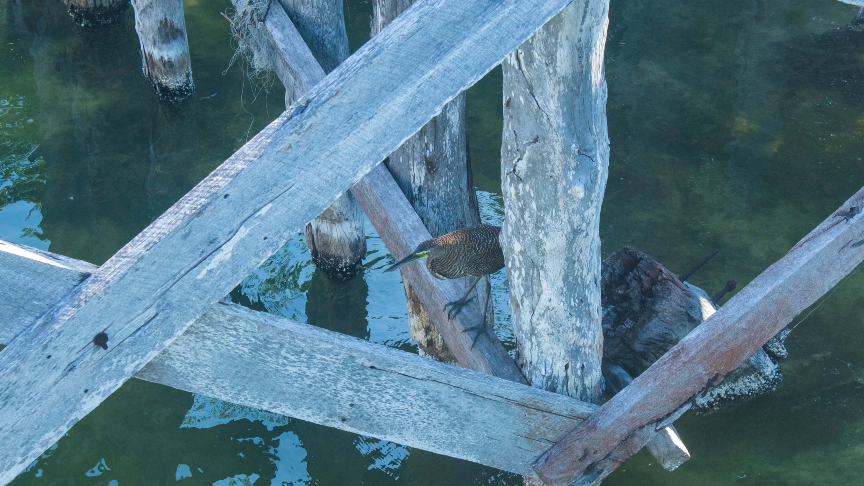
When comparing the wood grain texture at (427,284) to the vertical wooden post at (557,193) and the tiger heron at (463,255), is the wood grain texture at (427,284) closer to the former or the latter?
the tiger heron at (463,255)

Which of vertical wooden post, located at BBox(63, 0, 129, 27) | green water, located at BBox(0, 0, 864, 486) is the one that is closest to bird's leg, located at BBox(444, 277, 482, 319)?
green water, located at BBox(0, 0, 864, 486)

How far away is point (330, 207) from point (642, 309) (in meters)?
2.42

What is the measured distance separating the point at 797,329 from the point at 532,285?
3.45 metres

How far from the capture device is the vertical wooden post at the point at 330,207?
4957mm

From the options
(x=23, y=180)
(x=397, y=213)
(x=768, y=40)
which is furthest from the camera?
(x=768, y=40)

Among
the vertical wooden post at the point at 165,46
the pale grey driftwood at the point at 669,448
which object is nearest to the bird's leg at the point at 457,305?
the pale grey driftwood at the point at 669,448

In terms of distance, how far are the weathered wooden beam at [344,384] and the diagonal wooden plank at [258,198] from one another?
15cm

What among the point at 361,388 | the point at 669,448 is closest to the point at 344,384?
the point at 361,388

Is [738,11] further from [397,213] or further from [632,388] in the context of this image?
[632,388]

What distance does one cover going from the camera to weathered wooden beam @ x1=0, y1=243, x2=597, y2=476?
76.0 inches

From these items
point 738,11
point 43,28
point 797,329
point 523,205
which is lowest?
point 797,329

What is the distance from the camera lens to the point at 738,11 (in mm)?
9484

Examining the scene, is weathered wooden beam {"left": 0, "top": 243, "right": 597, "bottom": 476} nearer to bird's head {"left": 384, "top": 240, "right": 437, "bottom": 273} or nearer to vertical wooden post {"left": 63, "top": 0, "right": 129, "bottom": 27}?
bird's head {"left": 384, "top": 240, "right": 437, "bottom": 273}

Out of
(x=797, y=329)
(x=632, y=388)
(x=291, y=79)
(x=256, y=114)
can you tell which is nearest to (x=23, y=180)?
(x=256, y=114)
